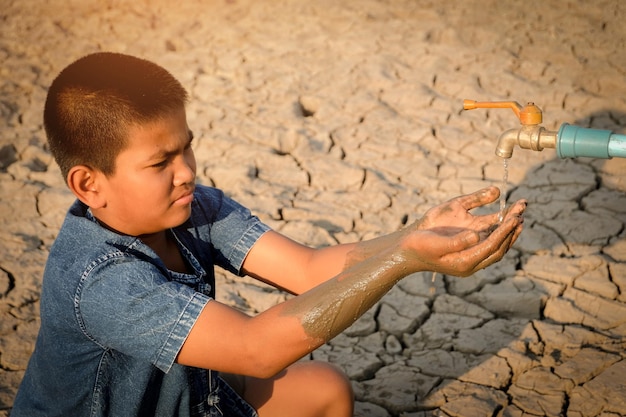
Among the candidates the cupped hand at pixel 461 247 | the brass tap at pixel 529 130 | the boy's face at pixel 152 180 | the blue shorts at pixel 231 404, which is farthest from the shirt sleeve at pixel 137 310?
the brass tap at pixel 529 130

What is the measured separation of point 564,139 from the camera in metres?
1.61

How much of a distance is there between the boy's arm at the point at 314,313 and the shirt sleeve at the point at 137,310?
0.12 ft

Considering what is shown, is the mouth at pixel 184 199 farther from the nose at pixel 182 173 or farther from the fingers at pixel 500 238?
the fingers at pixel 500 238

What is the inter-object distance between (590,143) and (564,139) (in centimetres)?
6

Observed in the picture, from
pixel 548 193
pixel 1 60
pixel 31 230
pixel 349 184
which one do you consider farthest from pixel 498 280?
pixel 1 60

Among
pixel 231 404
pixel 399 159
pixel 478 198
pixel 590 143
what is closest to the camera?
pixel 590 143

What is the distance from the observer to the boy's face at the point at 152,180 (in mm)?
1594

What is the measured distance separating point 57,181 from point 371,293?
2.74 meters

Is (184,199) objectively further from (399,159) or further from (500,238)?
(399,159)

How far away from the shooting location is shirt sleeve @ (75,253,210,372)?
1.46 m

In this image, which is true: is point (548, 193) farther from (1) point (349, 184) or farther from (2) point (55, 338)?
(2) point (55, 338)

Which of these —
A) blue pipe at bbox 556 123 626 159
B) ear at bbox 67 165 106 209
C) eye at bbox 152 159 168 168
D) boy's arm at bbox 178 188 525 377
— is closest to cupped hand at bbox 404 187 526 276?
boy's arm at bbox 178 188 525 377

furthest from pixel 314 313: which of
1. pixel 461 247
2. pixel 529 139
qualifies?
pixel 529 139

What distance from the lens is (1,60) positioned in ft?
15.4
